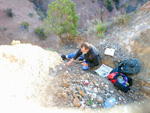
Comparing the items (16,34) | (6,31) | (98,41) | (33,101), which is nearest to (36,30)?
(16,34)

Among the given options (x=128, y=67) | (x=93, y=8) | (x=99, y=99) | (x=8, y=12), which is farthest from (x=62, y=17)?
(x=93, y=8)

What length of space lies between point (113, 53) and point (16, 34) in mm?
9621

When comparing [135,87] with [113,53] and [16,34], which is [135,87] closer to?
[113,53]

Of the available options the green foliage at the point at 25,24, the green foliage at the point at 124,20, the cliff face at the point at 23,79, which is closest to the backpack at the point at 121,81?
the cliff face at the point at 23,79

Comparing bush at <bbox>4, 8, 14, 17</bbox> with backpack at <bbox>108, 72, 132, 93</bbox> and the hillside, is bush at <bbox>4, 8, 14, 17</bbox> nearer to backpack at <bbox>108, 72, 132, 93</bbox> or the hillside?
the hillside

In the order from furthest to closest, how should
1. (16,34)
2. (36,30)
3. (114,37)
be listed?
(36,30), (16,34), (114,37)

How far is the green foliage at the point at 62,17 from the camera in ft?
13.8

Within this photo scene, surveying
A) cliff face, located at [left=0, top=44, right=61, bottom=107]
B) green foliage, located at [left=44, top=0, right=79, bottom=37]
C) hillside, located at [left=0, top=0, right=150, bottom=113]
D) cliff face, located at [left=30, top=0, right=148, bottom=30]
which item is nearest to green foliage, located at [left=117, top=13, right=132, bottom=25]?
hillside, located at [left=0, top=0, right=150, bottom=113]

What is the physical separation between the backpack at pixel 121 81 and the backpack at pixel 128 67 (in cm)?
18

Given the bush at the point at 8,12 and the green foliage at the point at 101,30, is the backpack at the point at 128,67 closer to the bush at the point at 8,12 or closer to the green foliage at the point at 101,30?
the green foliage at the point at 101,30

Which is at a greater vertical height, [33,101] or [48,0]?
[48,0]

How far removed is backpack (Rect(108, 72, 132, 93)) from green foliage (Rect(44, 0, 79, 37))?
252 cm

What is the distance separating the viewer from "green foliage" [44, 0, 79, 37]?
13.8ft

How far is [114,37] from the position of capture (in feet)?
12.7
